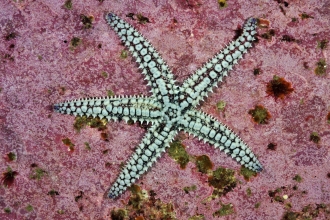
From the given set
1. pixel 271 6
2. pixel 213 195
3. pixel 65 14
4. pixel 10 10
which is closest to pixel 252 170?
pixel 213 195

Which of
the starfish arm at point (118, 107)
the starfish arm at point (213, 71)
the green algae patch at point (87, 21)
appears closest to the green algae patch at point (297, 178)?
the starfish arm at point (213, 71)

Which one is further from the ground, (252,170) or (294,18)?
(294,18)

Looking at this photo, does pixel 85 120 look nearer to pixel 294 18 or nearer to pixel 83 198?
pixel 83 198

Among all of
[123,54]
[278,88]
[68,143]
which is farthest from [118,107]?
[278,88]

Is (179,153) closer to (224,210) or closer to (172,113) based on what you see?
(172,113)

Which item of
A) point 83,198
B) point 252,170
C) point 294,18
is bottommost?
point 83,198

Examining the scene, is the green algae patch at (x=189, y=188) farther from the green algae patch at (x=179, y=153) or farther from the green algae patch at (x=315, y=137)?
the green algae patch at (x=315, y=137)
